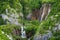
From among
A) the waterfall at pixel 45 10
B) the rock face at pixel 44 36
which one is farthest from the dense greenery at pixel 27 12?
the waterfall at pixel 45 10

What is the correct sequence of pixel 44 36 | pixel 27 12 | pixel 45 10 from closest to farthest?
pixel 44 36 → pixel 45 10 → pixel 27 12

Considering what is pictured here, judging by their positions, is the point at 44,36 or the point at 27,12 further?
the point at 27,12

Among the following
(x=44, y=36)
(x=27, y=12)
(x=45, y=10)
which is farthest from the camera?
(x=27, y=12)

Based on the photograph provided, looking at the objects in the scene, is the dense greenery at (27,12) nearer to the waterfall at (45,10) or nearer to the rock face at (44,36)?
the rock face at (44,36)

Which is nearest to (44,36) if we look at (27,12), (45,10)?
(45,10)

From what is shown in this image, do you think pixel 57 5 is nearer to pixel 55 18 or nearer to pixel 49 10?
pixel 49 10

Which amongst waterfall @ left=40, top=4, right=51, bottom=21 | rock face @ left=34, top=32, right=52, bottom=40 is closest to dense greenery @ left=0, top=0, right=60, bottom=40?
rock face @ left=34, top=32, right=52, bottom=40

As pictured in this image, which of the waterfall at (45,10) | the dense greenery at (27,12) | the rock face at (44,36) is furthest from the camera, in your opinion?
the waterfall at (45,10)

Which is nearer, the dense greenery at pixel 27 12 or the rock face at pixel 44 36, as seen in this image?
the rock face at pixel 44 36

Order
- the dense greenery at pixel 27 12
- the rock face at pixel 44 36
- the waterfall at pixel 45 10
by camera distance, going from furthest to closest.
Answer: the waterfall at pixel 45 10 → the dense greenery at pixel 27 12 → the rock face at pixel 44 36

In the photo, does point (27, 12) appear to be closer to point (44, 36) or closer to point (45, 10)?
point (45, 10)

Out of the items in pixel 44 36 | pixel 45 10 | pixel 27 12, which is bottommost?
pixel 27 12

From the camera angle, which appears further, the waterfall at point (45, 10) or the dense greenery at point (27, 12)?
the waterfall at point (45, 10)
